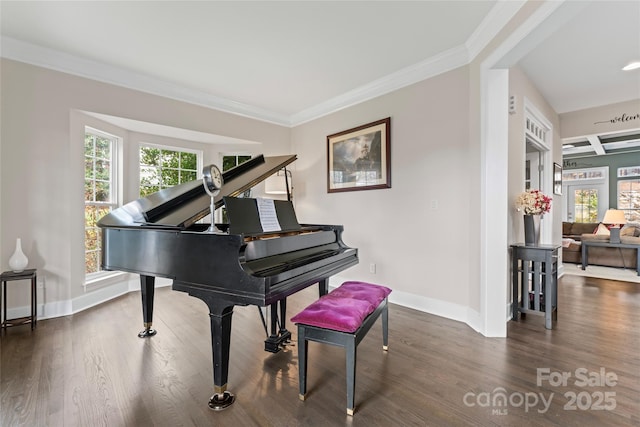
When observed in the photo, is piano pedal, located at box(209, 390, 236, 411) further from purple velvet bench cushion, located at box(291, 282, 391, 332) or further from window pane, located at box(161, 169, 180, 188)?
window pane, located at box(161, 169, 180, 188)

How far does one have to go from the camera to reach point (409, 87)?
3.38m

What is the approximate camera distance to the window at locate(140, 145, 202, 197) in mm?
4273

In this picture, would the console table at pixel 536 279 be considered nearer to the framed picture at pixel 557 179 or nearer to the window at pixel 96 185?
the framed picture at pixel 557 179

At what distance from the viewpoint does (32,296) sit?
2814mm

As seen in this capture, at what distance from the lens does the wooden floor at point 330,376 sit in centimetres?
158

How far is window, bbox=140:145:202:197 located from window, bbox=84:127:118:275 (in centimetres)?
39

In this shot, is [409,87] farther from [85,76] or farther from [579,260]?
[579,260]

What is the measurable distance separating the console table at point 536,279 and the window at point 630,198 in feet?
25.1

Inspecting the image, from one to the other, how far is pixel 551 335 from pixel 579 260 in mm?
4603

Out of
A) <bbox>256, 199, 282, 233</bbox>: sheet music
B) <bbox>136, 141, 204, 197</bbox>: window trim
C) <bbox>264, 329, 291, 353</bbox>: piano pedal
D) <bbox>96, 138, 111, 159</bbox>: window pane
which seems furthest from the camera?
<bbox>136, 141, 204, 197</bbox>: window trim

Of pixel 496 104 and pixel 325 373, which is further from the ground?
pixel 496 104

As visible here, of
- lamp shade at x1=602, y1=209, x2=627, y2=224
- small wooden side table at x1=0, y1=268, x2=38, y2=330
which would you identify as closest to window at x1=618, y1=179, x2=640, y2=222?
lamp shade at x1=602, y1=209, x2=627, y2=224

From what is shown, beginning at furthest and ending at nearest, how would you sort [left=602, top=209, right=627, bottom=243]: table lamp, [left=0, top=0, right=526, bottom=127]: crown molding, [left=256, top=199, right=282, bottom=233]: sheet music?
1. [left=602, top=209, right=627, bottom=243]: table lamp
2. [left=0, top=0, right=526, bottom=127]: crown molding
3. [left=256, top=199, right=282, bottom=233]: sheet music

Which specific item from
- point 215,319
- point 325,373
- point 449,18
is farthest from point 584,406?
point 449,18
